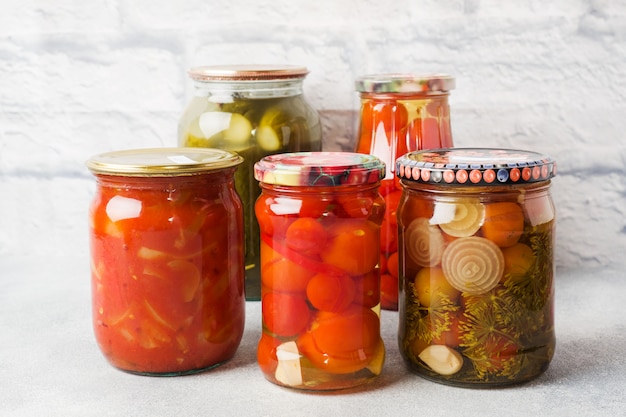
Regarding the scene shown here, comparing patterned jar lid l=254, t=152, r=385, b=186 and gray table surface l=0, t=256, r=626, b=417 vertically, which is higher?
patterned jar lid l=254, t=152, r=385, b=186

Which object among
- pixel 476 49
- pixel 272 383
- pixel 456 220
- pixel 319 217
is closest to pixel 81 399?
pixel 272 383

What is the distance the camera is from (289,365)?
0.92m

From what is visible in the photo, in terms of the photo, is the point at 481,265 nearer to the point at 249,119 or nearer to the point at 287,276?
the point at 287,276

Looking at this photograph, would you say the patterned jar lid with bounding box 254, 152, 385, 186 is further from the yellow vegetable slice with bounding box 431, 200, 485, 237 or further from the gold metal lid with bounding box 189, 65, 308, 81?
the gold metal lid with bounding box 189, 65, 308, 81

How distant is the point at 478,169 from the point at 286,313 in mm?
252

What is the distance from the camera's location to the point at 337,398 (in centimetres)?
90

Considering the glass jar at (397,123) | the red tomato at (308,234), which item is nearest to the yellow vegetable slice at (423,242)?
the red tomato at (308,234)

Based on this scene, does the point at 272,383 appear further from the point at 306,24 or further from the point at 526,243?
the point at 306,24

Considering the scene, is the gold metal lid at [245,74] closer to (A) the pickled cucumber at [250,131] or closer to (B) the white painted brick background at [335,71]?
(A) the pickled cucumber at [250,131]

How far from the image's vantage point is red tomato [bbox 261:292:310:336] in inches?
35.7

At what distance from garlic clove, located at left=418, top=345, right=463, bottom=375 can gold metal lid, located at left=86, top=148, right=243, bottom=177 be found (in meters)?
0.30

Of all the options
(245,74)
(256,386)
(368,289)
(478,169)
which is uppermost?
(245,74)

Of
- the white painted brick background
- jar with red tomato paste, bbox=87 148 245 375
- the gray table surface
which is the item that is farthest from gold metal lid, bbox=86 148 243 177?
the white painted brick background

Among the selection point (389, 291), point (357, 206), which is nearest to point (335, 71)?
point (389, 291)
